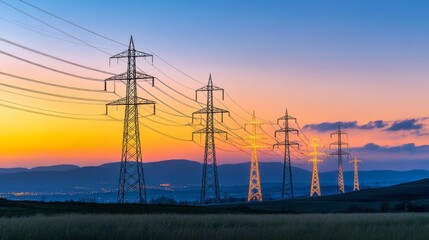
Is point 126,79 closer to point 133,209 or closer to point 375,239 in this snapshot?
point 133,209

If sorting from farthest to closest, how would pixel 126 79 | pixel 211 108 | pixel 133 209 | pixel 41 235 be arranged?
pixel 211 108
pixel 126 79
pixel 133 209
pixel 41 235

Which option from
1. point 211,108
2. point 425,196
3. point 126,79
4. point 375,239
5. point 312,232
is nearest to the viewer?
point 375,239

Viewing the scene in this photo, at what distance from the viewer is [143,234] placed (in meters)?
27.3

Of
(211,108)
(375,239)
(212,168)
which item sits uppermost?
(211,108)

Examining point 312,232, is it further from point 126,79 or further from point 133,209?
point 126,79

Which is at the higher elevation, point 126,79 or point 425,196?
point 126,79

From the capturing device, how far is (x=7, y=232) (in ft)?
88.4

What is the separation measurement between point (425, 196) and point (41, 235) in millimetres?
131420

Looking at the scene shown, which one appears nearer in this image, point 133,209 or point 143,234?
point 143,234

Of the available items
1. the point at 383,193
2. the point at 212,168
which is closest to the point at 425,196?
the point at 383,193

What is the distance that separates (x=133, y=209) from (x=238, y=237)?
33.2m

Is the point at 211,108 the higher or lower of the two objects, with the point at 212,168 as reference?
higher

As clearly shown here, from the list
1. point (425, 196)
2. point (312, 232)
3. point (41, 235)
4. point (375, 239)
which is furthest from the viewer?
point (425, 196)

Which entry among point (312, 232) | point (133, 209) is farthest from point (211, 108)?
point (312, 232)
